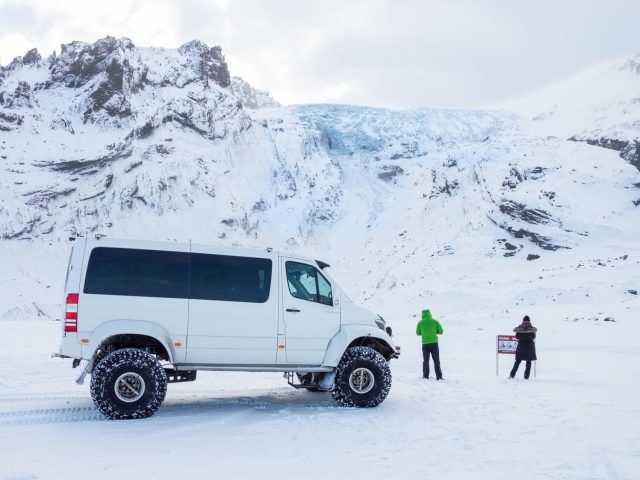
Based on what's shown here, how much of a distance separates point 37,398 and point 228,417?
13.4ft

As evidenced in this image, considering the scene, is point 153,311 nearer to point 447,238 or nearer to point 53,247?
point 447,238

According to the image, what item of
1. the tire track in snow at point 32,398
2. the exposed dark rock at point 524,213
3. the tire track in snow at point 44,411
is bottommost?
the tire track in snow at point 44,411

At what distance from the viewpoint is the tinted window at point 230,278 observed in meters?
9.41

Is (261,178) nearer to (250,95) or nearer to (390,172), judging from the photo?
(390,172)

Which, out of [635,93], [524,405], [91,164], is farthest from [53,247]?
[635,93]

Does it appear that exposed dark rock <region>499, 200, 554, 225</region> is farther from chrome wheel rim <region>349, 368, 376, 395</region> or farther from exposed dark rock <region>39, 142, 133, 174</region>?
chrome wheel rim <region>349, 368, 376, 395</region>

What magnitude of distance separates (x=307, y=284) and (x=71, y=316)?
3826 millimetres

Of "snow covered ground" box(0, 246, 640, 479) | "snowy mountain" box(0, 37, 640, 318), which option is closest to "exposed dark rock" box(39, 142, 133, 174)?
"snowy mountain" box(0, 37, 640, 318)

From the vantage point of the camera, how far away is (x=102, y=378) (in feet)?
27.8

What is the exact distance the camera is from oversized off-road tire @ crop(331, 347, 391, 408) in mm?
10039

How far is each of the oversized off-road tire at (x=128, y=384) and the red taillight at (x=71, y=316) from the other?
0.69 m

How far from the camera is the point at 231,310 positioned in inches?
372

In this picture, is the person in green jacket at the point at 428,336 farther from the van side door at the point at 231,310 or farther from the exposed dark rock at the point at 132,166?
the exposed dark rock at the point at 132,166

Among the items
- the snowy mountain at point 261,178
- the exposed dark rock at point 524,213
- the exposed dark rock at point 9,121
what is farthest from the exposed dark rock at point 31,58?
the exposed dark rock at point 524,213
